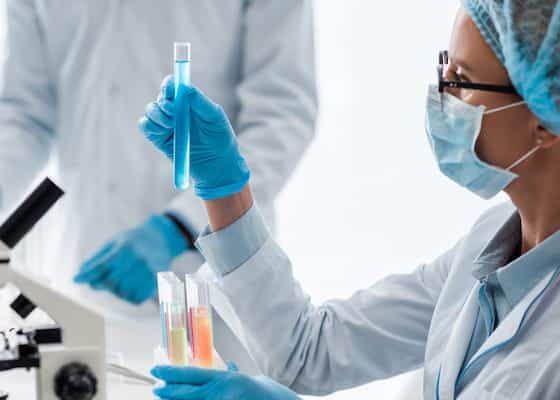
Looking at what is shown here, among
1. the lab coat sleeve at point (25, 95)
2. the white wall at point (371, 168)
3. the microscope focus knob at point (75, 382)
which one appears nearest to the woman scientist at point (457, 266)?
the microscope focus knob at point (75, 382)

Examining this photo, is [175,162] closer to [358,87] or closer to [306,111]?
[306,111]

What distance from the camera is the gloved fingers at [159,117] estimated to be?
1.50 m

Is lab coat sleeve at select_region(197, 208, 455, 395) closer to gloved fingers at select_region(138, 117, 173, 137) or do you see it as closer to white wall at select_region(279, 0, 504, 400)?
gloved fingers at select_region(138, 117, 173, 137)

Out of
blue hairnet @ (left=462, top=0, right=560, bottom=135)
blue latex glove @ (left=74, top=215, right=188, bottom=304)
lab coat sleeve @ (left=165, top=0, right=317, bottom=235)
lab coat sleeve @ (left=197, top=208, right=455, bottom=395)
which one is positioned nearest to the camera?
blue hairnet @ (left=462, top=0, right=560, bottom=135)

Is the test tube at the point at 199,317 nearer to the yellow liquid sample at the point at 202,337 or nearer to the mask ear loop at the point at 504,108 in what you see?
the yellow liquid sample at the point at 202,337

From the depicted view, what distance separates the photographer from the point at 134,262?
2131 millimetres

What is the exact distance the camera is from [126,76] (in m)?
2.31

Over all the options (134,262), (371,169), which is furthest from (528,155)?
(371,169)

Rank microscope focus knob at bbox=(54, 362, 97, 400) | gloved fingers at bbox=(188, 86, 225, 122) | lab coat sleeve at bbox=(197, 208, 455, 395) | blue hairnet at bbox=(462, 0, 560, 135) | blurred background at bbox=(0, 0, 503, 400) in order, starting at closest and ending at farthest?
microscope focus knob at bbox=(54, 362, 97, 400), blue hairnet at bbox=(462, 0, 560, 135), gloved fingers at bbox=(188, 86, 225, 122), lab coat sleeve at bbox=(197, 208, 455, 395), blurred background at bbox=(0, 0, 503, 400)

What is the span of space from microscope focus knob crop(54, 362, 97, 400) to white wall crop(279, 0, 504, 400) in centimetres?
230

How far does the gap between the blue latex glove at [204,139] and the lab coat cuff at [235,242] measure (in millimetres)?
58

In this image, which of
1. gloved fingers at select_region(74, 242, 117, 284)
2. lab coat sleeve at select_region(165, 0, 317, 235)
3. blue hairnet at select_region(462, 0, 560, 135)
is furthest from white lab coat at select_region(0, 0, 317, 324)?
blue hairnet at select_region(462, 0, 560, 135)

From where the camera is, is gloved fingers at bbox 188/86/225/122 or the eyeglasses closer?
the eyeglasses

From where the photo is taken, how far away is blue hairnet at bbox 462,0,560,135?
1.23m
